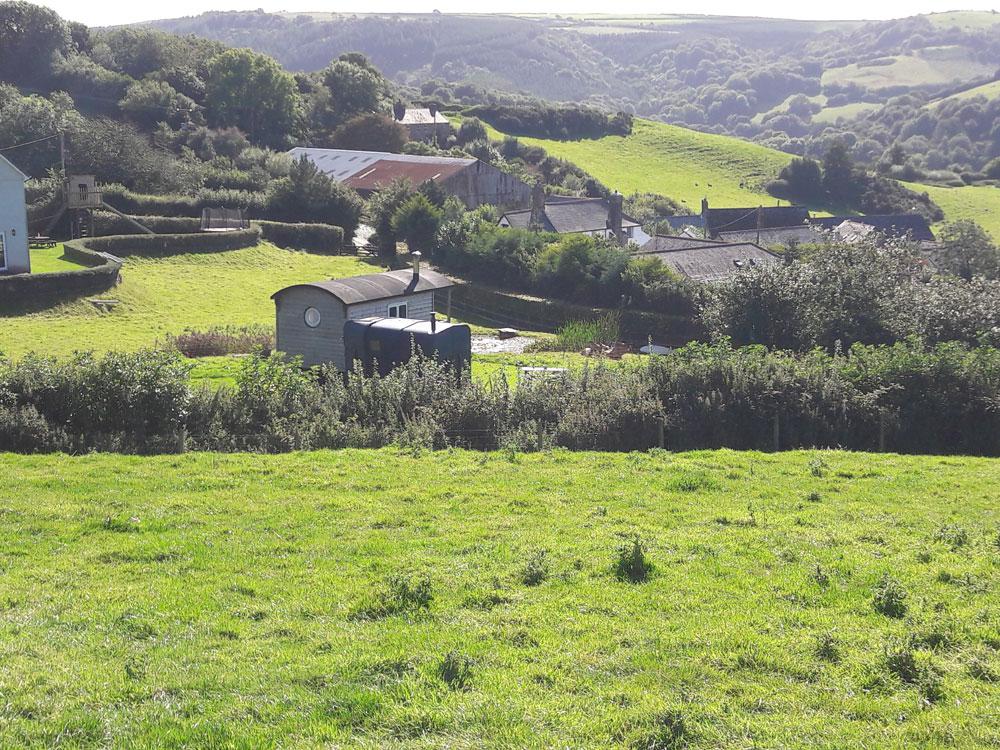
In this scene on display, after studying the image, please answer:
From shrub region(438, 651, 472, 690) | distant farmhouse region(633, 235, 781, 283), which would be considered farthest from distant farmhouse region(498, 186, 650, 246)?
shrub region(438, 651, 472, 690)

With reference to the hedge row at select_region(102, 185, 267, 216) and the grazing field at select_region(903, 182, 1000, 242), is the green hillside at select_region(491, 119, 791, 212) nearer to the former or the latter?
the grazing field at select_region(903, 182, 1000, 242)

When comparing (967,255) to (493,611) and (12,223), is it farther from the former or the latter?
(493,611)

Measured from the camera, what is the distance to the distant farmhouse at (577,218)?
61.6 meters

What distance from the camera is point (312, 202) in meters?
58.2

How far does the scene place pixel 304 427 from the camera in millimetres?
18328

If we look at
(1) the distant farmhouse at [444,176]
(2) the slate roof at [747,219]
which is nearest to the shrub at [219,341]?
(1) the distant farmhouse at [444,176]

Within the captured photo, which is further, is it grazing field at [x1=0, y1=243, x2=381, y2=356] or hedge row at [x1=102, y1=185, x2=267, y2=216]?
hedge row at [x1=102, y1=185, x2=267, y2=216]

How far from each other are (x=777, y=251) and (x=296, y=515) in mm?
46755

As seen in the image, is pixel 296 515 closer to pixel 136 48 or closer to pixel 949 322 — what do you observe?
pixel 949 322

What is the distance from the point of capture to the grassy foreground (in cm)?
688

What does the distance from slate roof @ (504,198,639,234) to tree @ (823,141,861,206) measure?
1264 inches

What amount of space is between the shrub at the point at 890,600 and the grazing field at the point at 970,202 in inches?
3204

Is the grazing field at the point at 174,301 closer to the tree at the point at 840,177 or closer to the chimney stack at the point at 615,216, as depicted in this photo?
the chimney stack at the point at 615,216

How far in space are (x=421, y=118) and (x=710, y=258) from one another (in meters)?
59.8
